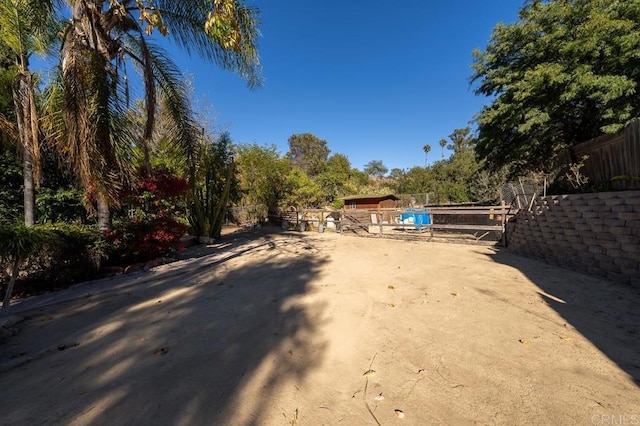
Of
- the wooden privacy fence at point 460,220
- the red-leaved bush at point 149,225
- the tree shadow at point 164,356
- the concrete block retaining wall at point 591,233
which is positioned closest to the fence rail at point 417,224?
the wooden privacy fence at point 460,220

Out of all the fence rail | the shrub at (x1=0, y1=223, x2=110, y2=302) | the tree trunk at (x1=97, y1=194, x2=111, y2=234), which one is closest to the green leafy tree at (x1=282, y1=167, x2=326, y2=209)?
the fence rail

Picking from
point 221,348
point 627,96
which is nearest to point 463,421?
point 221,348

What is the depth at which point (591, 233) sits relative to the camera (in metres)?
4.70

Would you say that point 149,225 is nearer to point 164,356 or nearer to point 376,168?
point 164,356

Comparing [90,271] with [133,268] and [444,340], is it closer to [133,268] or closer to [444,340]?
[133,268]

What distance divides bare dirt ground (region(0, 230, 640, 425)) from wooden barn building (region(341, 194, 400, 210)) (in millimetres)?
20694

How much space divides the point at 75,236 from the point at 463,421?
609cm

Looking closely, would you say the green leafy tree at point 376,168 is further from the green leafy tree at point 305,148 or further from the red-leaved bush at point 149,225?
the red-leaved bush at point 149,225

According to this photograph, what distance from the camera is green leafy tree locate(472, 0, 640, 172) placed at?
24.1ft

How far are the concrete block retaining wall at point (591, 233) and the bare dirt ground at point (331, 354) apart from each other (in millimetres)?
413

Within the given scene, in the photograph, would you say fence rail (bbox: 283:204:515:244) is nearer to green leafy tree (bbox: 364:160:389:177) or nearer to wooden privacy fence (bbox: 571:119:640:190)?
wooden privacy fence (bbox: 571:119:640:190)

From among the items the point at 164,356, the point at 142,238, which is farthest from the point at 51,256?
the point at 164,356

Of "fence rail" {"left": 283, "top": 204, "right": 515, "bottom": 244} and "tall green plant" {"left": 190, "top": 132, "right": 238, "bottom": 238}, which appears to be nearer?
"fence rail" {"left": 283, "top": 204, "right": 515, "bottom": 244}

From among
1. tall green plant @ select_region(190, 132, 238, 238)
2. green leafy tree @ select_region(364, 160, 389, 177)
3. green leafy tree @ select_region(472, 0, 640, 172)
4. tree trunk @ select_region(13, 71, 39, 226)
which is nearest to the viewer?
tree trunk @ select_region(13, 71, 39, 226)
